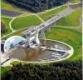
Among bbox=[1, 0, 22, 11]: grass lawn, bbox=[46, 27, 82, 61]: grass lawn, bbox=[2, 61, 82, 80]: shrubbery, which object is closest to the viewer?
bbox=[2, 61, 82, 80]: shrubbery

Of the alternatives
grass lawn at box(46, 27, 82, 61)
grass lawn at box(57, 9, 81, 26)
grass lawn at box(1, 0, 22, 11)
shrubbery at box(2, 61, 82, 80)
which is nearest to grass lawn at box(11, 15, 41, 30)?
grass lawn at box(1, 0, 22, 11)

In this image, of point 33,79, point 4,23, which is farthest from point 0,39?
point 33,79

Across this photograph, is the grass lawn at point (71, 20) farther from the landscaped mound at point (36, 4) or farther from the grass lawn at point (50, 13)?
the landscaped mound at point (36, 4)

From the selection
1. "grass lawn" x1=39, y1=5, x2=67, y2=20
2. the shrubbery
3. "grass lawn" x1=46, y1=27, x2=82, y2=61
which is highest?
"grass lawn" x1=39, y1=5, x2=67, y2=20

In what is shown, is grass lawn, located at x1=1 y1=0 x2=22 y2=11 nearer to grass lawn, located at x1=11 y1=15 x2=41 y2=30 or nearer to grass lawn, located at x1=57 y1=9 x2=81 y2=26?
grass lawn, located at x1=11 y1=15 x2=41 y2=30

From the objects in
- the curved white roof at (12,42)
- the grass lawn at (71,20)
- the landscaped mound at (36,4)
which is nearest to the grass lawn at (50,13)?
the landscaped mound at (36,4)

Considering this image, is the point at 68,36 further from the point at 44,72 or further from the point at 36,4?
the point at 44,72

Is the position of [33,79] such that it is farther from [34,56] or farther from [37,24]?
[37,24]
